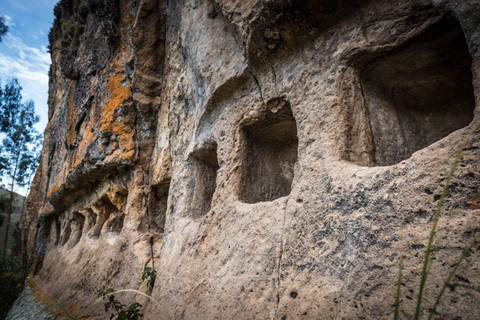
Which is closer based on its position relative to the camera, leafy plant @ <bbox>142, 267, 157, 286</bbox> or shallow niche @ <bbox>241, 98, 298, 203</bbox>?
shallow niche @ <bbox>241, 98, 298, 203</bbox>

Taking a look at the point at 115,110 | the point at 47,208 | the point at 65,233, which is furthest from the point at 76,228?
the point at 115,110

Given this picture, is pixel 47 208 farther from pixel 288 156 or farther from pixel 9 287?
pixel 288 156

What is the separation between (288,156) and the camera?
346cm

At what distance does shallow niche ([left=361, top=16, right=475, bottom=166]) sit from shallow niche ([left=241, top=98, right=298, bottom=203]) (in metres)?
0.78

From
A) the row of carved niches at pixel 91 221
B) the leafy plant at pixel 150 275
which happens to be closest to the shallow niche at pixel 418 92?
the leafy plant at pixel 150 275

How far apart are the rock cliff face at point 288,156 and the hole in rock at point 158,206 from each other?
0.03m

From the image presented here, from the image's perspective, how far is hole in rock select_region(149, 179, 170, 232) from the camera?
4.30 metres

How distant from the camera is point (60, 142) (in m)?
6.99

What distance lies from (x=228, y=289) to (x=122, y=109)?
11.9 feet

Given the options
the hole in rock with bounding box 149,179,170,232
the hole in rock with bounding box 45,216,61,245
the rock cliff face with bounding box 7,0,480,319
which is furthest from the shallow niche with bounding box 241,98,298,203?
the hole in rock with bounding box 45,216,61,245

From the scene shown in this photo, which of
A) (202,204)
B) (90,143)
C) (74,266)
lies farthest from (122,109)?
(74,266)

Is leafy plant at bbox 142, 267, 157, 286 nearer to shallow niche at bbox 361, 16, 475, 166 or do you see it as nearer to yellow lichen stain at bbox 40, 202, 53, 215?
shallow niche at bbox 361, 16, 475, 166

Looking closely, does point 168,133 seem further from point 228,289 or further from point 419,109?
point 419,109

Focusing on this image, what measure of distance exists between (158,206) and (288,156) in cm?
228
